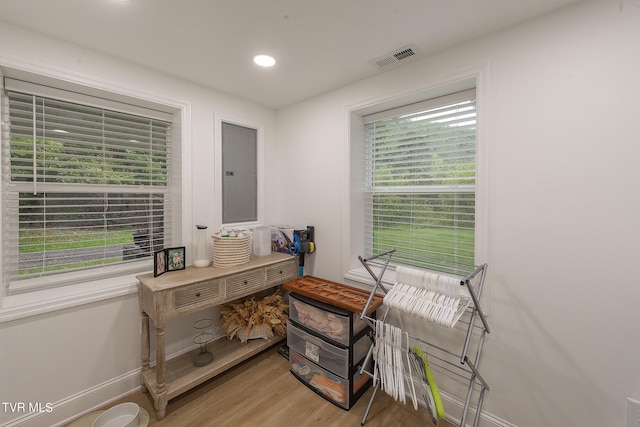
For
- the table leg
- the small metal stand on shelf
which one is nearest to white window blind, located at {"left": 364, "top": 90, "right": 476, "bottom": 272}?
the small metal stand on shelf

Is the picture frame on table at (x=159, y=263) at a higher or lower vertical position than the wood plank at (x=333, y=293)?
higher

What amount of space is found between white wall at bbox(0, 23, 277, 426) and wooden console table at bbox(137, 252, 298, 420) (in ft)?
0.55

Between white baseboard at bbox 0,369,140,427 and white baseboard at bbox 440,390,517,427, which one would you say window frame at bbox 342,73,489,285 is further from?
white baseboard at bbox 0,369,140,427

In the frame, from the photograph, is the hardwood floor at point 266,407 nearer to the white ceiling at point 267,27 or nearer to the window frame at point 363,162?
the window frame at point 363,162

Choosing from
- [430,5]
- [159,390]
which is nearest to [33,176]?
[159,390]

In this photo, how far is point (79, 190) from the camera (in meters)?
1.91

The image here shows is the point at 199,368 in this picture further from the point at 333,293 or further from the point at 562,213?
the point at 562,213

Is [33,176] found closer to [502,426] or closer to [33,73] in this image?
[33,73]

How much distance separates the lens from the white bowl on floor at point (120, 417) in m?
1.63

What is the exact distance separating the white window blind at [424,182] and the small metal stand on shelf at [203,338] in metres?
1.61

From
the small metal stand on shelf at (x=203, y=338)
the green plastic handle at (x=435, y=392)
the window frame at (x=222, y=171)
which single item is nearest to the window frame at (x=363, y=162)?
the green plastic handle at (x=435, y=392)

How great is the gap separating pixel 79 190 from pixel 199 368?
63.5 inches

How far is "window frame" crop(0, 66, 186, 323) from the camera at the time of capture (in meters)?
1.60

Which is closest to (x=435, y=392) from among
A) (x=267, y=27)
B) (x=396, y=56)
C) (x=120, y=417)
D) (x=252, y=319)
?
(x=252, y=319)
